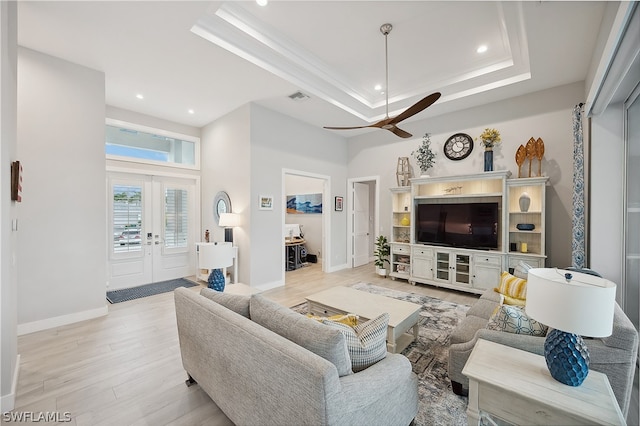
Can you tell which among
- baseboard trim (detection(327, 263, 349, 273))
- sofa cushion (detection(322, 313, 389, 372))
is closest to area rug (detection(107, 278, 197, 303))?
baseboard trim (detection(327, 263, 349, 273))

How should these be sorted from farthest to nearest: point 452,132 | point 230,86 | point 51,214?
point 452,132 → point 230,86 → point 51,214

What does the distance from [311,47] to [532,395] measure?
4.09m

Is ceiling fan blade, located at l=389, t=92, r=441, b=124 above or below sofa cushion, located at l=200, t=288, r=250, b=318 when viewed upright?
above

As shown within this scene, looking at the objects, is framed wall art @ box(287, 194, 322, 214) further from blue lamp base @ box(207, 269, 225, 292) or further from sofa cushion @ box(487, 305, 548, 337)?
sofa cushion @ box(487, 305, 548, 337)

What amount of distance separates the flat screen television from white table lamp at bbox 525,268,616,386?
3.47 m

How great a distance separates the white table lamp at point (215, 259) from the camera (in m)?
2.73

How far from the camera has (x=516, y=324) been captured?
1845 mm

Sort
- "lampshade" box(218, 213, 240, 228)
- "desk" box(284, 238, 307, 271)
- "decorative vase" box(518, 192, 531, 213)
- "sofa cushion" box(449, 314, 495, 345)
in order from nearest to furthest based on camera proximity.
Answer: "sofa cushion" box(449, 314, 495, 345)
"decorative vase" box(518, 192, 531, 213)
"lampshade" box(218, 213, 240, 228)
"desk" box(284, 238, 307, 271)

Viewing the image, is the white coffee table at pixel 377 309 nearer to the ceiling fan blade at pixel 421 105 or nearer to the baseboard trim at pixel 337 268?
the ceiling fan blade at pixel 421 105

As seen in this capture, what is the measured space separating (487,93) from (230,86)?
428 centimetres

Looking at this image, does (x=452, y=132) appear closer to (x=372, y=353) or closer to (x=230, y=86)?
(x=230, y=86)

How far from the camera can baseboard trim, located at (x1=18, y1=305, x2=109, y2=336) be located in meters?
3.14

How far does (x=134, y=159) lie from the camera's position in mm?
5031

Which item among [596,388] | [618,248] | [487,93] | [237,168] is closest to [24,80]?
[237,168]
